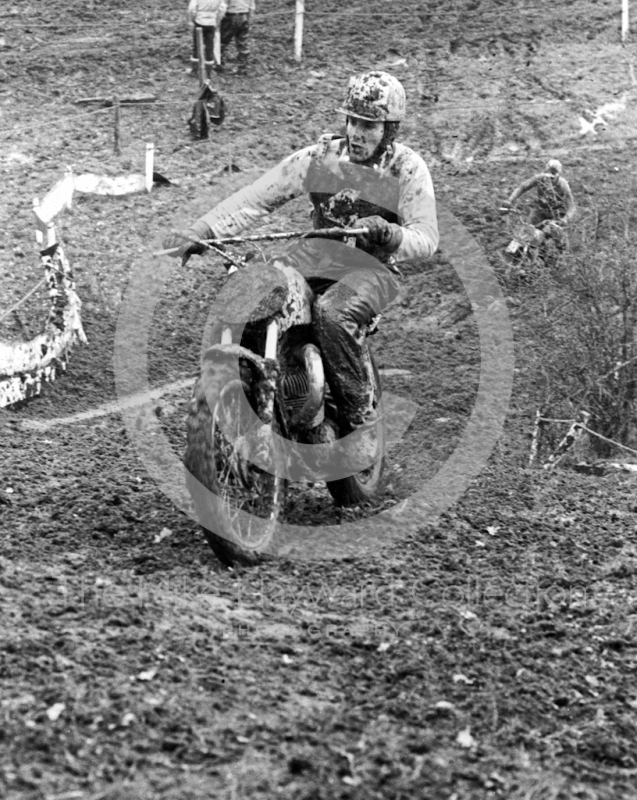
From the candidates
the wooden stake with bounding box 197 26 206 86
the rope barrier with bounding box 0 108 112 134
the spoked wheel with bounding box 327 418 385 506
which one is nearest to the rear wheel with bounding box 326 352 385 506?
the spoked wheel with bounding box 327 418 385 506

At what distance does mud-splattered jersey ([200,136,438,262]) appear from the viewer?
746cm

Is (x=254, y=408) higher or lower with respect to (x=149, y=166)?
higher

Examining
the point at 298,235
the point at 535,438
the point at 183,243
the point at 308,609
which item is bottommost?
the point at 535,438

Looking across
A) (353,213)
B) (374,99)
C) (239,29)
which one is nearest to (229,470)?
(353,213)

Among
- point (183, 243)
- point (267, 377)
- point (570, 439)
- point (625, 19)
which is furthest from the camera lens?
point (625, 19)

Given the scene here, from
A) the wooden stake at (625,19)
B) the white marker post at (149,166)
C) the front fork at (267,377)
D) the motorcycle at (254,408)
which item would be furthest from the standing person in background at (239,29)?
the front fork at (267,377)

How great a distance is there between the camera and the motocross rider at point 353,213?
7.23 meters

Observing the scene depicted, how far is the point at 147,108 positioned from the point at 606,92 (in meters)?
7.61

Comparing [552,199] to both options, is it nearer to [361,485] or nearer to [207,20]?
[207,20]

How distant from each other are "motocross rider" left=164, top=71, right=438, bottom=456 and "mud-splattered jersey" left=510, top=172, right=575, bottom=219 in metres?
8.23

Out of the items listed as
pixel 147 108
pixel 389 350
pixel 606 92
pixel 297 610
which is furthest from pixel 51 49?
pixel 297 610

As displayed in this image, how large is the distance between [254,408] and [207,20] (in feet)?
50.1

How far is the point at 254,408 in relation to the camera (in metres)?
6.48

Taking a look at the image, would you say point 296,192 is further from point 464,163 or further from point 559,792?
point 464,163
